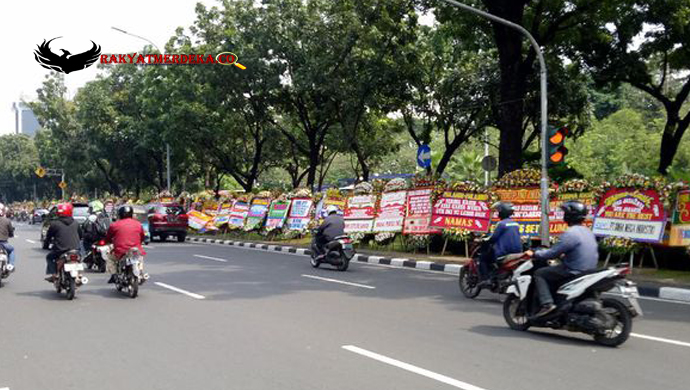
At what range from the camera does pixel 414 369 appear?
5.65 m

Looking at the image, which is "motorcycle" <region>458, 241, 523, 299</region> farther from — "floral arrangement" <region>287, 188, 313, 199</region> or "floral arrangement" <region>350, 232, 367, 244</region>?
"floral arrangement" <region>287, 188, 313, 199</region>

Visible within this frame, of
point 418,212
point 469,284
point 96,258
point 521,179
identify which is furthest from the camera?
point 418,212

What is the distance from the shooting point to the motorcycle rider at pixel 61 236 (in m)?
10.4

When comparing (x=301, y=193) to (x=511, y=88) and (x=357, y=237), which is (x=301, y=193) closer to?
(x=357, y=237)

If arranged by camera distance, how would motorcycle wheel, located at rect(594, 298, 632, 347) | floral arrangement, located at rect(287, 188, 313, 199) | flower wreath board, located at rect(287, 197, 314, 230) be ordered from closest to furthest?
motorcycle wheel, located at rect(594, 298, 632, 347)
flower wreath board, located at rect(287, 197, 314, 230)
floral arrangement, located at rect(287, 188, 313, 199)

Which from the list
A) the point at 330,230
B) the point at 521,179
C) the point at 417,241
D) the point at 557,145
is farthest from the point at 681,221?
the point at 417,241

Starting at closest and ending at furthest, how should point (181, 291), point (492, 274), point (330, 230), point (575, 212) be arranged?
1. point (575, 212)
2. point (492, 274)
3. point (181, 291)
4. point (330, 230)

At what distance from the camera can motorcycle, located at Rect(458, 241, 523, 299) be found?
931 cm

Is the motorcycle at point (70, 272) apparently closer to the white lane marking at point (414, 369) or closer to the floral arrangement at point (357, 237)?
the white lane marking at point (414, 369)

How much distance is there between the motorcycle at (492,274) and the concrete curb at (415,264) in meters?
3.04

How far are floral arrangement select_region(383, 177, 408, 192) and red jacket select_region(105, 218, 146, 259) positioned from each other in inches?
399

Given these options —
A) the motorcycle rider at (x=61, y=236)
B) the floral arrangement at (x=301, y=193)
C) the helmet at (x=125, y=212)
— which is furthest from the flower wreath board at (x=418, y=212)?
the motorcycle rider at (x=61, y=236)

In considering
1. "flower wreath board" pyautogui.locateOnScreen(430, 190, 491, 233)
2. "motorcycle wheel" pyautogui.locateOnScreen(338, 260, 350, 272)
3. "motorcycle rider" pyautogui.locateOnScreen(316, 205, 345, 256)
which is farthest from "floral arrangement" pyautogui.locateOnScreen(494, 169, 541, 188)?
"motorcycle wheel" pyautogui.locateOnScreen(338, 260, 350, 272)

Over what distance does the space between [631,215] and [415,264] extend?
16.8 feet
